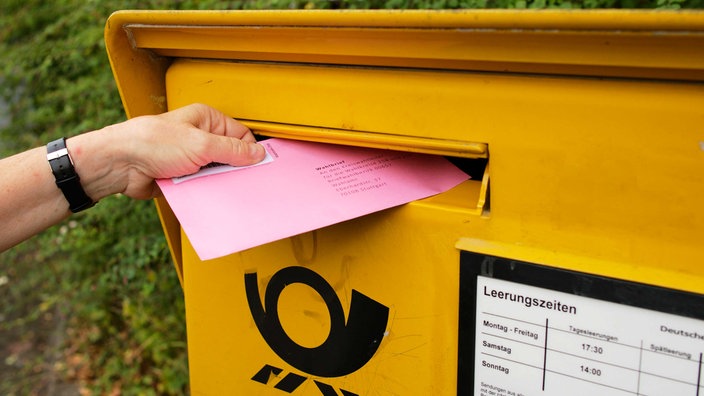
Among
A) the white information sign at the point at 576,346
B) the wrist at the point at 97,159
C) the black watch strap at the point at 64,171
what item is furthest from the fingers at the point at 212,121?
the white information sign at the point at 576,346

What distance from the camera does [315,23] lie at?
1.08 meters

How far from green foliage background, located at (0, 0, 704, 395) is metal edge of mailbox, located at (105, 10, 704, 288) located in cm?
112

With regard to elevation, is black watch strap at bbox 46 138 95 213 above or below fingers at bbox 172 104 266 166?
below

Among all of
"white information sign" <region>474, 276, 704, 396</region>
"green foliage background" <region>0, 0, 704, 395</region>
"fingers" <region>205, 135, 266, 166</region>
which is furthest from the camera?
"green foliage background" <region>0, 0, 704, 395</region>

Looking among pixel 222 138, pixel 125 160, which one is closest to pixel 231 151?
pixel 222 138

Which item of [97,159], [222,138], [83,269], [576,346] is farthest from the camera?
[83,269]

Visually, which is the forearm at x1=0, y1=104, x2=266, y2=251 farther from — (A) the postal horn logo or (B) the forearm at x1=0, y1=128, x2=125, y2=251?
(A) the postal horn logo

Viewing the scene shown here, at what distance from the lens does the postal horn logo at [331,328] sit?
1226 millimetres

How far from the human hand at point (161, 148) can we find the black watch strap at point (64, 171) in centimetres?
1

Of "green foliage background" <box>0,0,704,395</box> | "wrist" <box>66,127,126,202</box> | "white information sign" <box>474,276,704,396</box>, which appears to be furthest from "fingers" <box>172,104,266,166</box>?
"green foliage background" <box>0,0,704,395</box>

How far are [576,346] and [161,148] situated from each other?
0.88m

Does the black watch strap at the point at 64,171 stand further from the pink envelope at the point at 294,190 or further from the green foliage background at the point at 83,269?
the green foliage background at the point at 83,269

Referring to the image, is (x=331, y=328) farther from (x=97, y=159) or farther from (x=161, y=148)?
(x=97, y=159)

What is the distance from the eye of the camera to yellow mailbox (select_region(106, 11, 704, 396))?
89 centimetres
